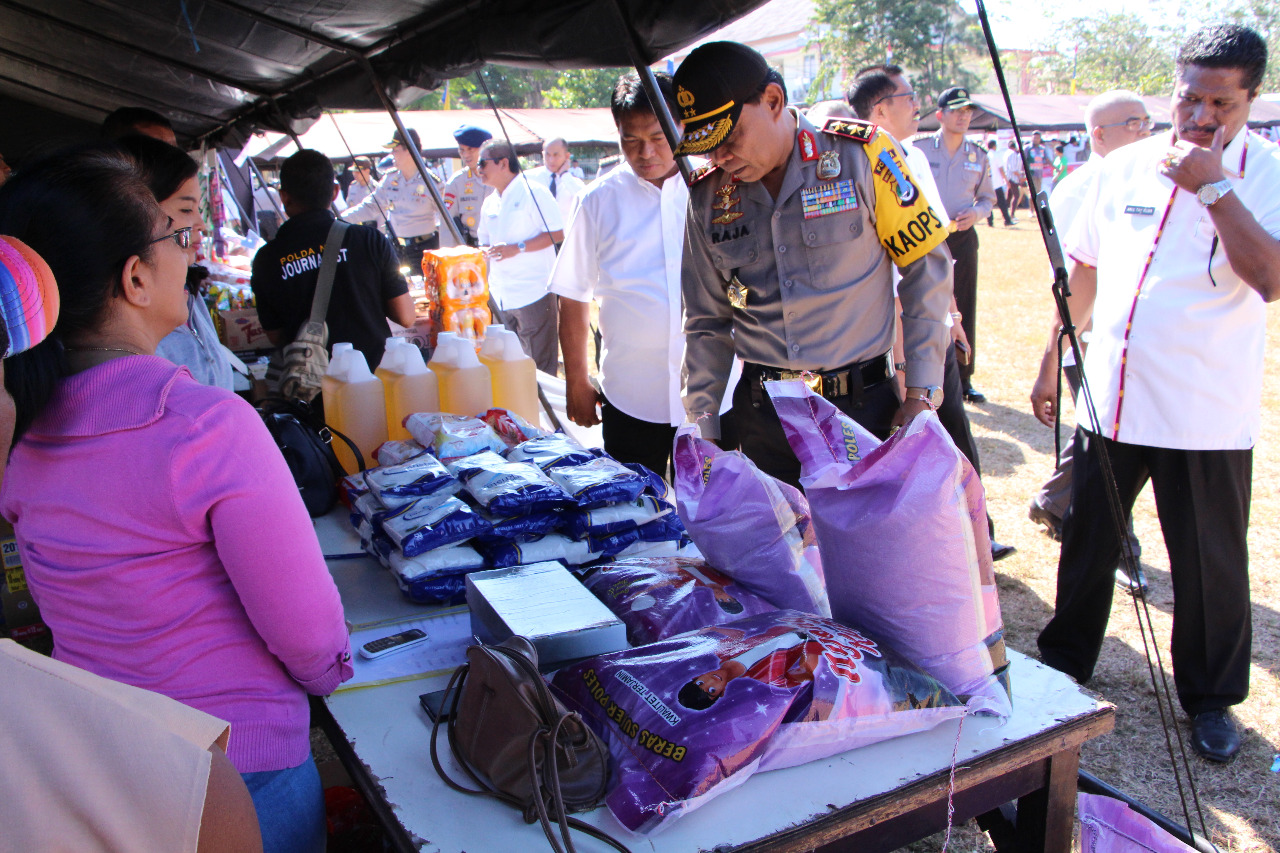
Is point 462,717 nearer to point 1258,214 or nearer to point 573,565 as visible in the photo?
point 573,565

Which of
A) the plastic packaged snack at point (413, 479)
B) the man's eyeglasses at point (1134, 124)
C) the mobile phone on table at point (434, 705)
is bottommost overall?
the mobile phone on table at point (434, 705)

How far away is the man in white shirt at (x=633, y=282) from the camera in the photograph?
9.15 feet

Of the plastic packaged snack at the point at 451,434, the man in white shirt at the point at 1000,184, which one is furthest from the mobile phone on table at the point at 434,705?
the man in white shirt at the point at 1000,184

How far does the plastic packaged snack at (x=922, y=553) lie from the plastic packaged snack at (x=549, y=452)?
784mm

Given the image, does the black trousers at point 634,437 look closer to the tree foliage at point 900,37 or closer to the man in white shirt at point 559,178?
the man in white shirt at point 559,178

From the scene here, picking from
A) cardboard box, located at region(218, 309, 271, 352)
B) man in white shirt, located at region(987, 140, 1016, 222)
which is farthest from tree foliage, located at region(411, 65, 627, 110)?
cardboard box, located at region(218, 309, 271, 352)

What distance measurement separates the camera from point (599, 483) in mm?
1800

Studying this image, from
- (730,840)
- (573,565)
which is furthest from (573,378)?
(730,840)

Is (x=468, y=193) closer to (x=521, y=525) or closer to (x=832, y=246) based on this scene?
A: (x=832, y=246)

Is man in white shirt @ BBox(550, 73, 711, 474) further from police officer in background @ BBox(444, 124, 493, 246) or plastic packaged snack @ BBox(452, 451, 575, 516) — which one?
police officer in background @ BBox(444, 124, 493, 246)

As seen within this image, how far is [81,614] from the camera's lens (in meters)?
1.19

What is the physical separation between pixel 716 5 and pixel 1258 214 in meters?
1.50

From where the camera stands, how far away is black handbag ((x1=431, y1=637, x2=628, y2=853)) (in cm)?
102

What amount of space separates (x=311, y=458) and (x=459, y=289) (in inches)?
Answer: 70.9
